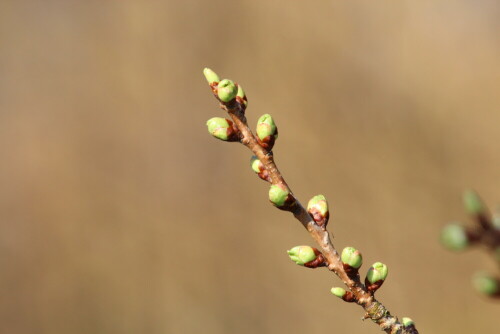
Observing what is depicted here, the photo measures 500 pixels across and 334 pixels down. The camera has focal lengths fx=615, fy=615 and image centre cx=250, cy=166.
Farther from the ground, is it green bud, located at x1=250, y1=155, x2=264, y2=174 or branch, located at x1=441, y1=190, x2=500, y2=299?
green bud, located at x1=250, y1=155, x2=264, y2=174

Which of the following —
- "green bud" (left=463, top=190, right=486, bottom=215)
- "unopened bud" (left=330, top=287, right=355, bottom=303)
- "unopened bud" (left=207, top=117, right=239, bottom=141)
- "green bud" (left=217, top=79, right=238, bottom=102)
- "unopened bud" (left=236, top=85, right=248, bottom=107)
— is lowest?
"green bud" (left=463, top=190, right=486, bottom=215)

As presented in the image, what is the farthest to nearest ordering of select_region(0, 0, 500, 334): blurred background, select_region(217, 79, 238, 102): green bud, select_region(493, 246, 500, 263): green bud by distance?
select_region(0, 0, 500, 334): blurred background, select_region(217, 79, 238, 102): green bud, select_region(493, 246, 500, 263): green bud

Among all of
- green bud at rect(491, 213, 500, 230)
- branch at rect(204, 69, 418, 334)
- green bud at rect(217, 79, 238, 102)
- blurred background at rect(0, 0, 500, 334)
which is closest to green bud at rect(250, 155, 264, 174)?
branch at rect(204, 69, 418, 334)

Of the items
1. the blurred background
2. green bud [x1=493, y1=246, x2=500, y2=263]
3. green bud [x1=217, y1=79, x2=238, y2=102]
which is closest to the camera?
green bud [x1=493, y1=246, x2=500, y2=263]

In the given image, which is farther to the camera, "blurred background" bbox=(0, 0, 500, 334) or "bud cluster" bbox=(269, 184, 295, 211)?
"blurred background" bbox=(0, 0, 500, 334)

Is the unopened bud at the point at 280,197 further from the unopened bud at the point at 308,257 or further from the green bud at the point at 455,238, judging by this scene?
the green bud at the point at 455,238

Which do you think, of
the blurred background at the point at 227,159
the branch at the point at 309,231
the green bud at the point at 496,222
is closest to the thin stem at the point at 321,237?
the branch at the point at 309,231

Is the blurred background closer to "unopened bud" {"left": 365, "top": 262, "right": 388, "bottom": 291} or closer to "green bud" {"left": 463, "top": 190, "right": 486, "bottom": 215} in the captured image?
"unopened bud" {"left": 365, "top": 262, "right": 388, "bottom": 291}
